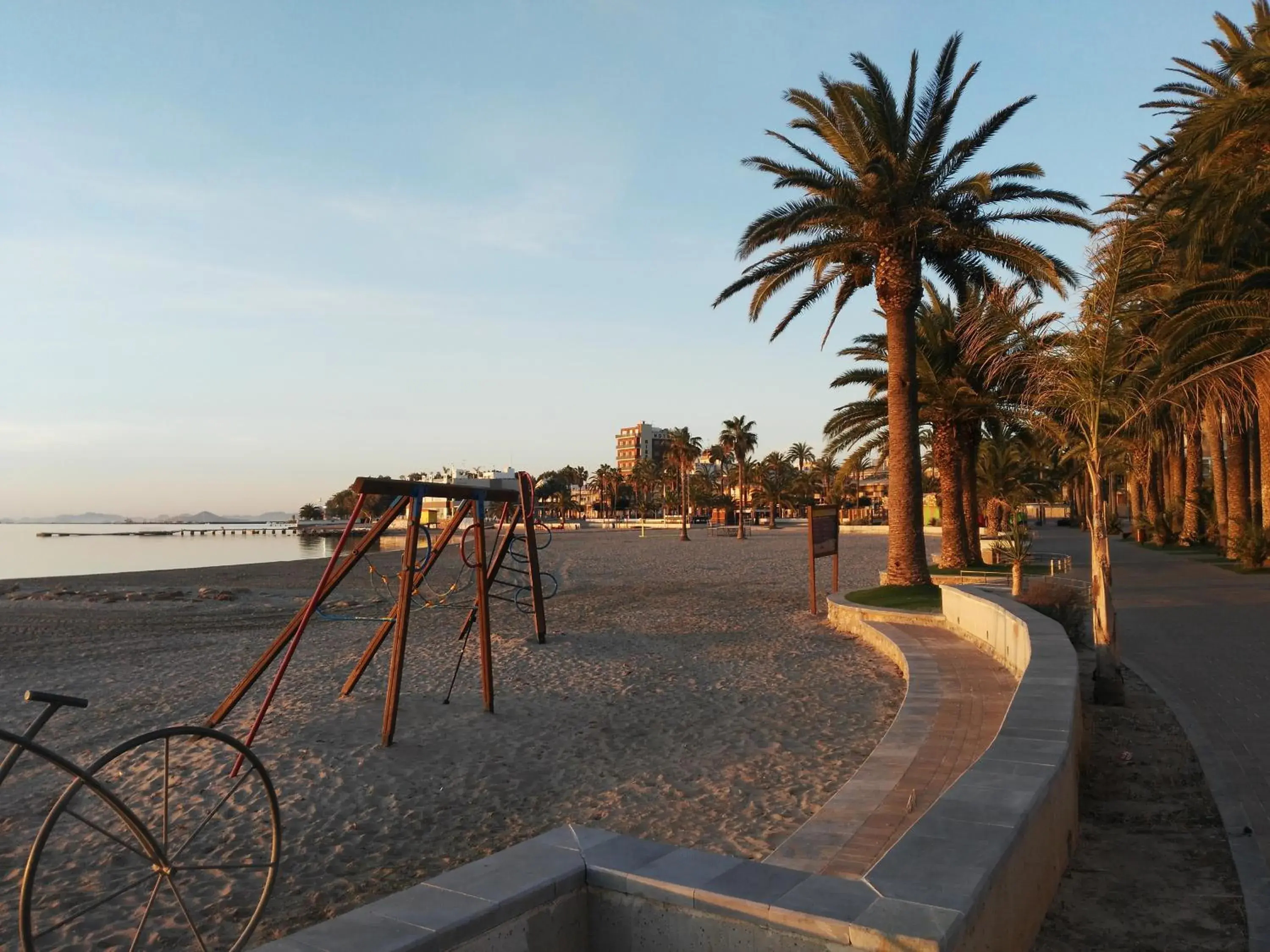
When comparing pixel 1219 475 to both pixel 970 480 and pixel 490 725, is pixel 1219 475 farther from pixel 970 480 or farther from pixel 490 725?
pixel 490 725

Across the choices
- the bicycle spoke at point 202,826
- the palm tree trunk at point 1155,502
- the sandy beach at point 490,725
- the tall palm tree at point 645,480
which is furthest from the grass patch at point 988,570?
the tall palm tree at point 645,480

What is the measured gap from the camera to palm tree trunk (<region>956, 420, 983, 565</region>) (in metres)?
23.2

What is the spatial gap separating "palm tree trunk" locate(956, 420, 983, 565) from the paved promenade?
3.61 metres

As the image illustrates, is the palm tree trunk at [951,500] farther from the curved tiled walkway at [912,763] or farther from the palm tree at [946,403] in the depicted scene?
the curved tiled walkway at [912,763]

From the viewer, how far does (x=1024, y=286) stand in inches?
691

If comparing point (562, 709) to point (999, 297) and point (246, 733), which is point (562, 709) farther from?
point (999, 297)

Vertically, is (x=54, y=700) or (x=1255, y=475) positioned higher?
(x=1255, y=475)

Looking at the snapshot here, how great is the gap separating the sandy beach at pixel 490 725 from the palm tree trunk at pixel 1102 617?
201 centimetres

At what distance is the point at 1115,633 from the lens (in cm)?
867

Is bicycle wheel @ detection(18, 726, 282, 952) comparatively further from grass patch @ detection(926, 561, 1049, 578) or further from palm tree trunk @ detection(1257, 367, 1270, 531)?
palm tree trunk @ detection(1257, 367, 1270, 531)

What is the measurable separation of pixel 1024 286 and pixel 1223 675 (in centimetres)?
984

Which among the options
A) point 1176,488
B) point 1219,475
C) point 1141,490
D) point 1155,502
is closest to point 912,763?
point 1219,475

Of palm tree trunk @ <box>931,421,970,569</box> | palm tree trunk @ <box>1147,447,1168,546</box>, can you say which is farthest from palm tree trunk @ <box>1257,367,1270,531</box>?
palm tree trunk @ <box>1147,447,1168,546</box>

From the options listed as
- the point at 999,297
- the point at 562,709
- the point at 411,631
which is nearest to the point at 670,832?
the point at 562,709
